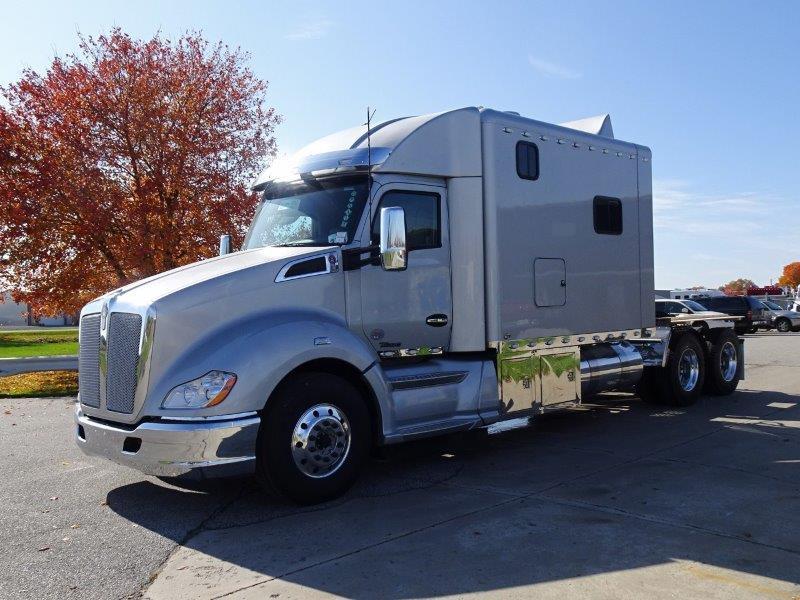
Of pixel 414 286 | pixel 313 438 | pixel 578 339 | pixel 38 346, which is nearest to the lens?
pixel 313 438

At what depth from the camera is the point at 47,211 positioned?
50.2 feet

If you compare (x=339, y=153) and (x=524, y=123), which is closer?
(x=339, y=153)

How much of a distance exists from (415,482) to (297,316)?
6.17 feet

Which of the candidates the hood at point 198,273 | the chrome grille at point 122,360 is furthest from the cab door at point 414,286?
the chrome grille at point 122,360

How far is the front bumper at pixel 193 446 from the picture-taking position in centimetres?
548

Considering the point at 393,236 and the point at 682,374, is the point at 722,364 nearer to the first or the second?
the point at 682,374

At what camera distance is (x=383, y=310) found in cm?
686

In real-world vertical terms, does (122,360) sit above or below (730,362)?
above

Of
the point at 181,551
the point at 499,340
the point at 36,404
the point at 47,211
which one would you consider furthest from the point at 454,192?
the point at 47,211

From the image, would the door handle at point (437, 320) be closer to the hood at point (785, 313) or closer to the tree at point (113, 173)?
the tree at point (113, 173)

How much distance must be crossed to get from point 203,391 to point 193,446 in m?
0.40

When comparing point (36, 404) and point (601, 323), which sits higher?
point (601, 323)

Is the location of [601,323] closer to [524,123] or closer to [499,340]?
[499,340]

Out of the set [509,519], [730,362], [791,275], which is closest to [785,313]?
[730,362]
